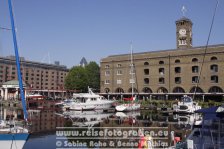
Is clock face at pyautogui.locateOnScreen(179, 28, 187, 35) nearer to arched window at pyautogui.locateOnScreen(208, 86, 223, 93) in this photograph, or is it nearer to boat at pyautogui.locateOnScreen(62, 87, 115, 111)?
arched window at pyautogui.locateOnScreen(208, 86, 223, 93)

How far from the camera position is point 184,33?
98000 millimetres

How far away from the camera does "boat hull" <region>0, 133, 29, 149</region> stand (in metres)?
19.3

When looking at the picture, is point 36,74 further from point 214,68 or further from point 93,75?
point 214,68

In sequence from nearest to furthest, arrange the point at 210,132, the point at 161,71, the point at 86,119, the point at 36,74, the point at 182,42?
the point at 210,132 < the point at 86,119 < the point at 161,71 < the point at 182,42 < the point at 36,74

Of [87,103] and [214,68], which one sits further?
[214,68]

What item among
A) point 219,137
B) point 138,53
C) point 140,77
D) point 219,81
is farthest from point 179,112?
point 219,137

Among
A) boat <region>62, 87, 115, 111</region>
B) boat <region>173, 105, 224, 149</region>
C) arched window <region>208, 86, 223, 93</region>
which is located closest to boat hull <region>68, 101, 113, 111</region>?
boat <region>62, 87, 115, 111</region>

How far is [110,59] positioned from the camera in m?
93.0

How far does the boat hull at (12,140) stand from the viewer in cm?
1928

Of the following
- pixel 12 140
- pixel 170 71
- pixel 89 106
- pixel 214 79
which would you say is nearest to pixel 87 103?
pixel 89 106

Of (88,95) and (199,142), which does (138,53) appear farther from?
(199,142)

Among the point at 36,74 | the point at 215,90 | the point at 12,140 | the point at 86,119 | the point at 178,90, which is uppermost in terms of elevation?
the point at 36,74

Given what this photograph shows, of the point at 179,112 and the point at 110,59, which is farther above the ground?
the point at 110,59

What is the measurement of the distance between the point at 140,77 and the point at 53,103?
26.8 m
